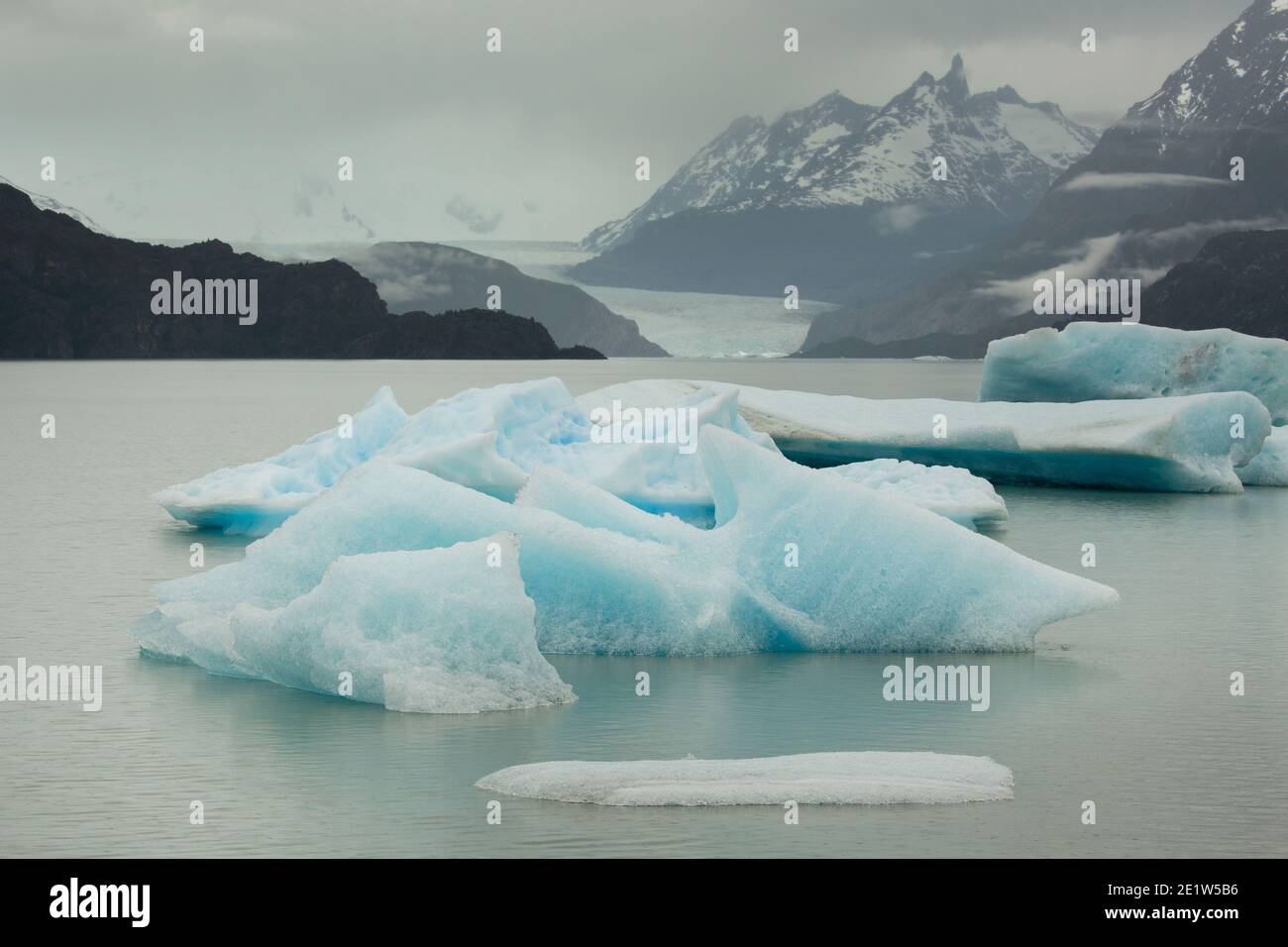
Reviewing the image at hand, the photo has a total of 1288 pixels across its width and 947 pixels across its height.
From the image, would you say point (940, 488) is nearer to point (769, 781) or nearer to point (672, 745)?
point (672, 745)

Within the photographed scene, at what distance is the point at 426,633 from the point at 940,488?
9577 millimetres

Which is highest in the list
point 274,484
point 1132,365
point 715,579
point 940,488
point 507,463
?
point 1132,365

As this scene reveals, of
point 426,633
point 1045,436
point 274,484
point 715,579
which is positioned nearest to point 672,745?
point 426,633

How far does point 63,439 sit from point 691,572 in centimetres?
2717

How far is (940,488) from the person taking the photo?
1688 centimetres

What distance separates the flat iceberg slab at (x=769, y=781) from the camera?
→ 21.4ft

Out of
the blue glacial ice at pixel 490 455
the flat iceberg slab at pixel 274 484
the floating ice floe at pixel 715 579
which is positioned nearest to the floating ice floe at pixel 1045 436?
the blue glacial ice at pixel 490 455

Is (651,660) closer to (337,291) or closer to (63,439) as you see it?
(63,439)

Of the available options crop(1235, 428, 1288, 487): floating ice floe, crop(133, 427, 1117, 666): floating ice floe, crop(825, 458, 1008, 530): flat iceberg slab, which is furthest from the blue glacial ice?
crop(1235, 428, 1288, 487): floating ice floe

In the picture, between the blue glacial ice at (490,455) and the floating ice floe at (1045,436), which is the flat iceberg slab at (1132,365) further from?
the blue glacial ice at (490,455)

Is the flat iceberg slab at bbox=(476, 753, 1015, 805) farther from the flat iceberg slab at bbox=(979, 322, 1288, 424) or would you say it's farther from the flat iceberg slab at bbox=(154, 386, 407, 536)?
the flat iceberg slab at bbox=(979, 322, 1288, 424)

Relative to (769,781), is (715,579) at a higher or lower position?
higher

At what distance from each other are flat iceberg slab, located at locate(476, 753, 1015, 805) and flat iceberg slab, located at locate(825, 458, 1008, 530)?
8849 mm

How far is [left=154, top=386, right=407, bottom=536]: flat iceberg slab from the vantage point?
52.0 ft
